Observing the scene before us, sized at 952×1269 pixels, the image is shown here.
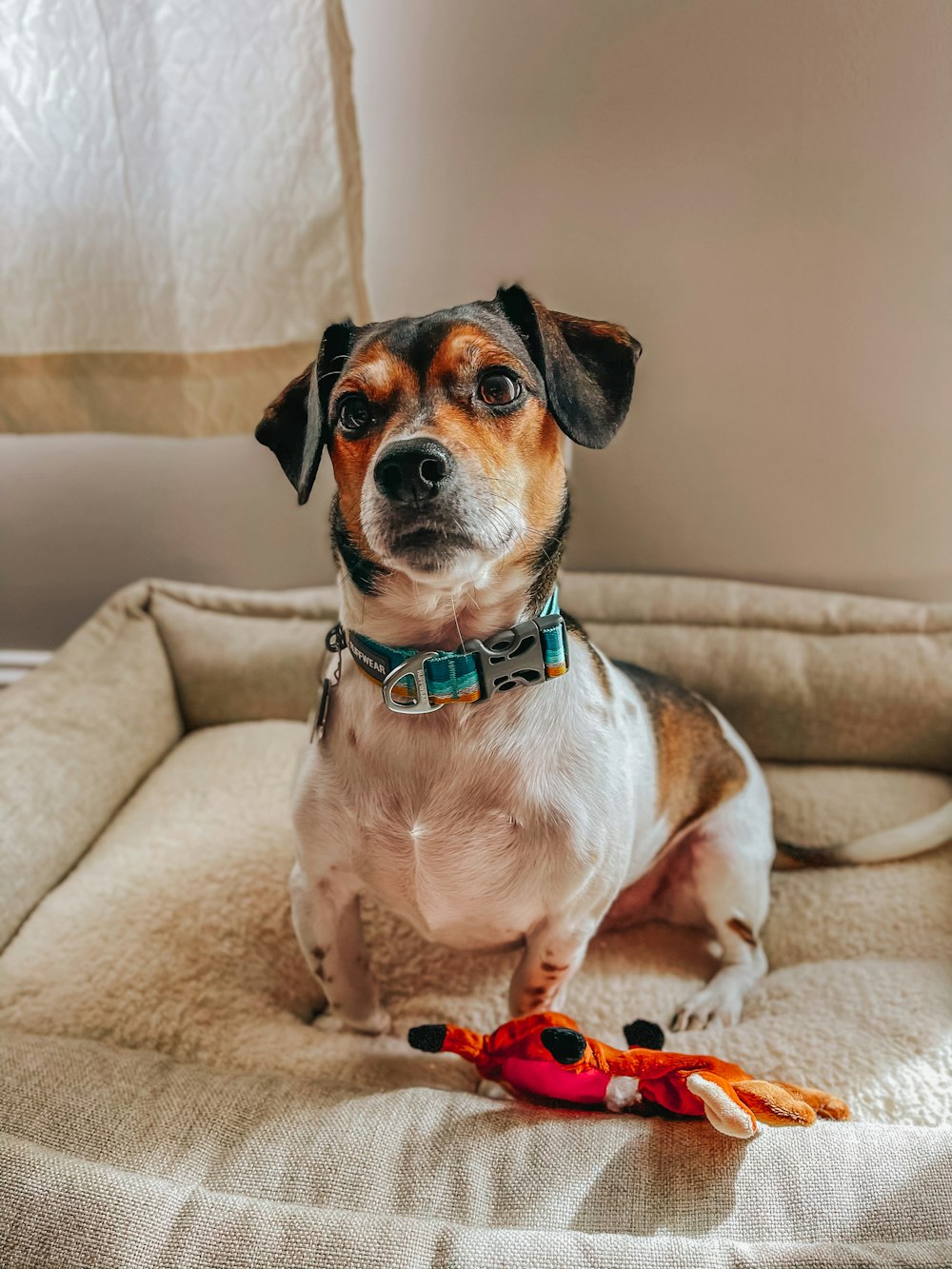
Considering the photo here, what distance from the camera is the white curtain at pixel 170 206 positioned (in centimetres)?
141

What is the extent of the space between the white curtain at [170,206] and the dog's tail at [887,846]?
4.21 ft

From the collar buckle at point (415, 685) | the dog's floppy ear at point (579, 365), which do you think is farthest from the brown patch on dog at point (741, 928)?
the dog's floppy ear at point (579, 365)

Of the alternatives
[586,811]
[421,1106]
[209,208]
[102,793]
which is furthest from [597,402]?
[102,793]

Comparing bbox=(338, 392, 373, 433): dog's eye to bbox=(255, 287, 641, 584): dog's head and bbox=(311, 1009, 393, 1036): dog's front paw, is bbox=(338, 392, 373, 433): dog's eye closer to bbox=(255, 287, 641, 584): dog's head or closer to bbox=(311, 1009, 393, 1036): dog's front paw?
bbox=(255, 287, 641, 584): dog's head

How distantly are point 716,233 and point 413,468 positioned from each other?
1.09 meters

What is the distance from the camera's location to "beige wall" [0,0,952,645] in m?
1.46

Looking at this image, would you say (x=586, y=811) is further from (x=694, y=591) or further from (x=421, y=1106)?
(x=694, y=591)

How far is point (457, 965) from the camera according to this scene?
1357 mm

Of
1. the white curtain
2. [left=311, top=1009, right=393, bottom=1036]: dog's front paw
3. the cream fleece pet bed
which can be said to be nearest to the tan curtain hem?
the white curtain

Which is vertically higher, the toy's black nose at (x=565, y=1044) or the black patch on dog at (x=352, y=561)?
the black patch on dog at (x=352, y=561)

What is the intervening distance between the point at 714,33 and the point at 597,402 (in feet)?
3.06

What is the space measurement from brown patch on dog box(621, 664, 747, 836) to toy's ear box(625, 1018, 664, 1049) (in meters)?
0.30

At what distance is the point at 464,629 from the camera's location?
3.19 feet

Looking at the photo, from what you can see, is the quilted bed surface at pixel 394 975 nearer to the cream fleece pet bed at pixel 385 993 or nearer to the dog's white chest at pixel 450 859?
the cream fleece pet bed at pixel 385 993
